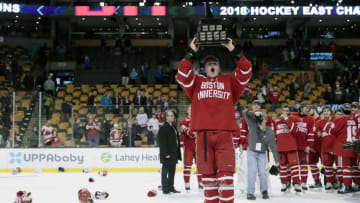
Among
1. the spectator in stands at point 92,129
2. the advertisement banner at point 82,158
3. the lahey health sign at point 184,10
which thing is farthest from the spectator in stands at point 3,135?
the lahey health sign at point 184,10

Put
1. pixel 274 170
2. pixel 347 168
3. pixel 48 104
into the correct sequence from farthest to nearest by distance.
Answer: pixel 48 104 < pixel 347 168 < pixel 274 170

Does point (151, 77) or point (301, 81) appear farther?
point (151, 77)

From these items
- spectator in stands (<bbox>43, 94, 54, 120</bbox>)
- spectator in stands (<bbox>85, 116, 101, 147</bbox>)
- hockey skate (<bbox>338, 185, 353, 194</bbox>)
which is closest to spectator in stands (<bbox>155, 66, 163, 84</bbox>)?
spectator in stands (<bbox>85, 116, 101, 147</bbox>)

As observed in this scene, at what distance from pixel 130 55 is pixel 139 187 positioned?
18153 mm

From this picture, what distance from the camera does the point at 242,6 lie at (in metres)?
24.3

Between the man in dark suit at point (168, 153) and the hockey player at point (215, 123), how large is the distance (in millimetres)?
3793

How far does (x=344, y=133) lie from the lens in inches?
324

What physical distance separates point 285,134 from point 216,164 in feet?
12.4

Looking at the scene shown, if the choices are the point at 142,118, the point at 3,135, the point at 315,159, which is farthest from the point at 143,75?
the point at 315,159

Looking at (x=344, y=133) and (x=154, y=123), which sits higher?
(x=154, y=123)

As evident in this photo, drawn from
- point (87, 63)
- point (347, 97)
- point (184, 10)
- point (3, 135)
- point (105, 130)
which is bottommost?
point (3, 135)

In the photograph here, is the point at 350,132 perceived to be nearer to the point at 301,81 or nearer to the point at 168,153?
the point at 168,153

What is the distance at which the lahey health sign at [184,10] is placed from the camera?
79.8 ft

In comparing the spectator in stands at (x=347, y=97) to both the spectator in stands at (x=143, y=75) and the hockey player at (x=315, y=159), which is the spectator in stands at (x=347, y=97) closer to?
the spectator in stands at (x=143, y=75)
